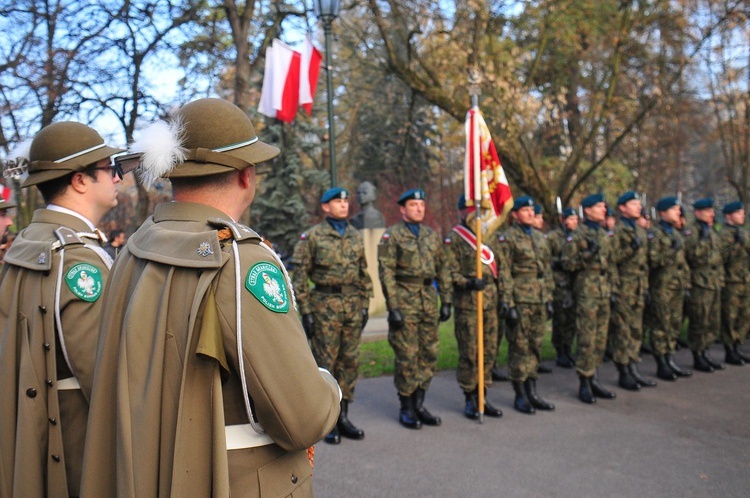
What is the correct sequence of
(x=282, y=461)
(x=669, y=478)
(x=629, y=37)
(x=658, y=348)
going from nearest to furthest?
1. (x=282, y=461)
2. (x=669, y=478)
3. (x=658, y=348)
4. (x=629, y=37)

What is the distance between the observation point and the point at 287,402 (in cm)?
178

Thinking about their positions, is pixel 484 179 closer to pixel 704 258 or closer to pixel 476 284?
pixel 476 284

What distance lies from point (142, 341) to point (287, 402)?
434 mm

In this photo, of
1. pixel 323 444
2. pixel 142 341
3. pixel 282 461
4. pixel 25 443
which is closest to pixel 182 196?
pixel 142 341

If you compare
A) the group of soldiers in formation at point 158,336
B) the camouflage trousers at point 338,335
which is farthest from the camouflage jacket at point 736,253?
the group of soldiers in formation at point 158,336

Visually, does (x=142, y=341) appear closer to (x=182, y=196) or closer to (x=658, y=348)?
(x=182, y=196)

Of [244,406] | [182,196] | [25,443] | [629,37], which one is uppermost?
[629,37]

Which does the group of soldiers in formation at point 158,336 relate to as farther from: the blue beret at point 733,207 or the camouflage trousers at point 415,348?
the blue beret at point 733,207

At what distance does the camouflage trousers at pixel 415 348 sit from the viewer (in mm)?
6469

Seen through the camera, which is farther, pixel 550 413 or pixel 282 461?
pixel 550 413

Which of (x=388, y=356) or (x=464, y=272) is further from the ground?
(x=464, y=272)

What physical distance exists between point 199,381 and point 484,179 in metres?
5.56

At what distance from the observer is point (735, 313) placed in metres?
9.34

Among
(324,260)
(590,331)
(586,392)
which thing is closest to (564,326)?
(590,331)
